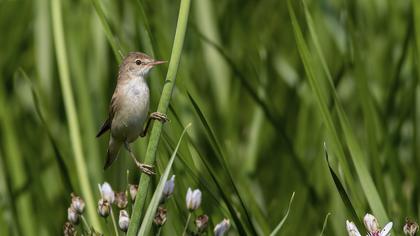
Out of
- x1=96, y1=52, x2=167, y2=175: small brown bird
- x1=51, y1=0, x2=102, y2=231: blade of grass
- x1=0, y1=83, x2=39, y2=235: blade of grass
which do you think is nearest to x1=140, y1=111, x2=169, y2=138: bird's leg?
x1=96, y1=52, x2=167, y2=175: small brown bird

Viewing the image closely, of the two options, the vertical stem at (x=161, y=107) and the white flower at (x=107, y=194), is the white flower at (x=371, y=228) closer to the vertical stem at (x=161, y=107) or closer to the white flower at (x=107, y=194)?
the vertical stem at (x=161, y=107)

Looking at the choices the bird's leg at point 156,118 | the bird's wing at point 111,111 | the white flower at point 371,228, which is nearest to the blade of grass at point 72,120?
the bird's wing at point 111,111

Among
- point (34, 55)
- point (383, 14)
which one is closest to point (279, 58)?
point (383, 14)

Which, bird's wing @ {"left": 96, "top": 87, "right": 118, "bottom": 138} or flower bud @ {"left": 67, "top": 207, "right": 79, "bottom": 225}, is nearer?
flower bud @ {"left": 67, "top": 207, "right": 79, "bottom": 225}

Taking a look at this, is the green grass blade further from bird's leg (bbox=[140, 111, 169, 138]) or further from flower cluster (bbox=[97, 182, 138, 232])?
flower cluster (bbox=[97, 182, 138, 232])

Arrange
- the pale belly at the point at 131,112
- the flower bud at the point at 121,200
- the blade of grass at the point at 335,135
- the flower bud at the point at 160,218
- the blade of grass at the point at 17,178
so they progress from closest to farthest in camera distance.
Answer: the flower bud at the point at 160,218 < the flower bud at the point at 121,200 < the blade of grass at the point at 335,135 < the pale belly at the point at 131,112 < the blade of grass at the point at 17,178

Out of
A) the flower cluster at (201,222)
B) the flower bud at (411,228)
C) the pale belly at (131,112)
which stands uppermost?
the pale belly at (131,112)
